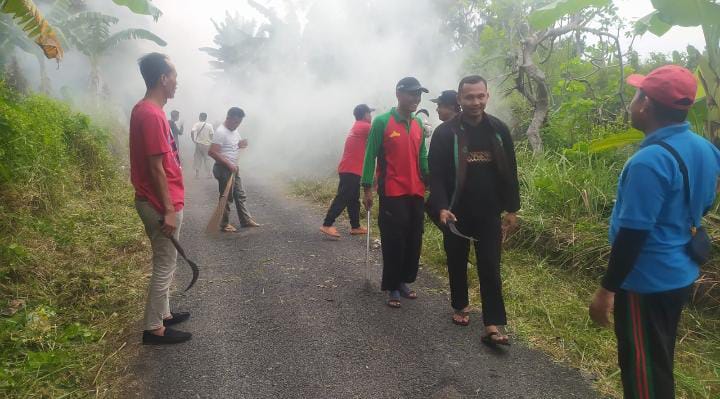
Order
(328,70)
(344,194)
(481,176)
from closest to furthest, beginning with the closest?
(481,176)
(344,194)
(328,70)

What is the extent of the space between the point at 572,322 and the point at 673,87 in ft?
7.28

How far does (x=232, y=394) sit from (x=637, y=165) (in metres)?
2.40

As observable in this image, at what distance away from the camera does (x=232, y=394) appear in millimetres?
2682

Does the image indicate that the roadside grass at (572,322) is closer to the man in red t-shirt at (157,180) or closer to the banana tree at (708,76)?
the banana tree at (708,76)

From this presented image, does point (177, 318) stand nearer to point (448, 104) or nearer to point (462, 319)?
point (462, 319)

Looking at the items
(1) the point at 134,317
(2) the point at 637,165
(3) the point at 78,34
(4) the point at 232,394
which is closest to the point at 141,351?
(1) the point at 134,317

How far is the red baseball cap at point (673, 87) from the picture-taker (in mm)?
1911

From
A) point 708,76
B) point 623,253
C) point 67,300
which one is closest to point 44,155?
point 67,300

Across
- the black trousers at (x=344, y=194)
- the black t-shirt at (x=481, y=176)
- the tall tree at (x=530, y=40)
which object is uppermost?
the tall tree at (x=530, y=40)

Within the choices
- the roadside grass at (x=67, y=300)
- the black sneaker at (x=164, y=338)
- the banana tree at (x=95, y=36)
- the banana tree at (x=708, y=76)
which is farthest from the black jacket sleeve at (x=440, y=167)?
the banana tree at (x=95, y=36)

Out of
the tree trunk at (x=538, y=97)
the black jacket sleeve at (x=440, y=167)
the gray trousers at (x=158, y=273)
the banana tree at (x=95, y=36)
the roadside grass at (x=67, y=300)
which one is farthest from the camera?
the banana tree at (x=95, y=36)

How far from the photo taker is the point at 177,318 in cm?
358

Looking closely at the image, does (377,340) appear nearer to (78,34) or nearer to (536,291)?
(536,291)

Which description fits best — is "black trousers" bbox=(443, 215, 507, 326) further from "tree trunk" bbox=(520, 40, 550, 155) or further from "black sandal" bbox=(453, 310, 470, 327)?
"tree trunk" bbox=(520, 40, 550, 155)
